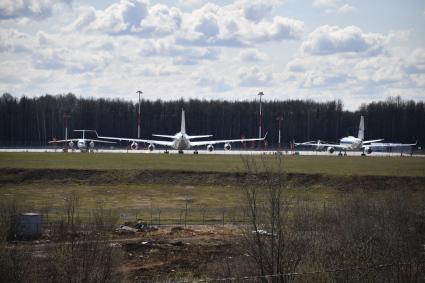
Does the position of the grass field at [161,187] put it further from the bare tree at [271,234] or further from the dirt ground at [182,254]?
the bare tree at [271,234]

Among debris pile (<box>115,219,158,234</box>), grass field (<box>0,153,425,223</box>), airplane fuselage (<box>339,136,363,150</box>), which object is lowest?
debris pile (<box>115,219,158,234</box>)

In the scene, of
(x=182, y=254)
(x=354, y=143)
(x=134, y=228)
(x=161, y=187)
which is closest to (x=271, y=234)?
(x=182, y=254)

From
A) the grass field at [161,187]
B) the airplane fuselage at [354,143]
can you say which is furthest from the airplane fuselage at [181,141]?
the airplane fuselage at [354,143]

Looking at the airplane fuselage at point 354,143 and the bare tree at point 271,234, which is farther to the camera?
the airplane fuselage at point 354,143

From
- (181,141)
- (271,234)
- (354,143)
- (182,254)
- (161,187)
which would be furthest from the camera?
(354,143)

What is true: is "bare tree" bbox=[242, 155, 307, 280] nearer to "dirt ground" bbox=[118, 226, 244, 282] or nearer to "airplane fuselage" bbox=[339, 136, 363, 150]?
"dirt ground" bbox=[118, 226, 244, 282]

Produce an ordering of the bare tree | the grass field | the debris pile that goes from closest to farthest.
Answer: the bare tree
the debris pile
the grass field

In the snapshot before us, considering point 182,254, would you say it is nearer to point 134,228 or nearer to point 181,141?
point 134,228

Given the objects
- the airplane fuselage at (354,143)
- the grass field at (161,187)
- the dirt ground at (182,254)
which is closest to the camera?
the dirt ground at (182,254)

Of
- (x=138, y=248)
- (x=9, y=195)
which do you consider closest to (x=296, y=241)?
(x=138, y=248)

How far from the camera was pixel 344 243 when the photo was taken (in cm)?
3688

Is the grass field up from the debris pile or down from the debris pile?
up

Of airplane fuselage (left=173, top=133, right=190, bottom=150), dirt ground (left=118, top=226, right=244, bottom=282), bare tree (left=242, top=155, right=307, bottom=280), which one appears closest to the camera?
bare tree (left=242, top=155, right=307, bottom=280)

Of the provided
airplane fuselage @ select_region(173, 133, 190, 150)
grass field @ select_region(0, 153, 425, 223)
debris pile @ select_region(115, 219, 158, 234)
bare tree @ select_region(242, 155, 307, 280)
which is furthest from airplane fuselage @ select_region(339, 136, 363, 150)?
bare tree @ select_region(242, 155, 307, 280)
